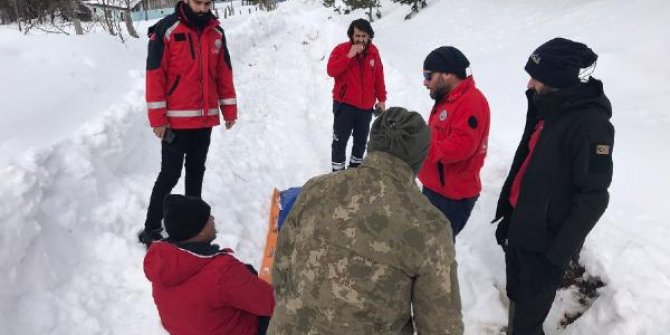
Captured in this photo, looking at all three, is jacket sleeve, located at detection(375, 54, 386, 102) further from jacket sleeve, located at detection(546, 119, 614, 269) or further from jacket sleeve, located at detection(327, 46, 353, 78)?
jacket sleeve, located at detection(546, 119, 614, 269)

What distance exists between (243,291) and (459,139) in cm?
166

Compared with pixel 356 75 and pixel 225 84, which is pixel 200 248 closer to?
pixel 225 84

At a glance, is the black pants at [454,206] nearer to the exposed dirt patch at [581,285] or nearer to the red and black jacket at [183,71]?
the exposed dirt patch at [581,285]

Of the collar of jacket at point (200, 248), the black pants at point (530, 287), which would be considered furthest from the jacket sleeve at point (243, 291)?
the black pants at point (530, 287)

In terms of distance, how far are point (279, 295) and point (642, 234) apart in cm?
335

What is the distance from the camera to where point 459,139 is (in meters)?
2.97

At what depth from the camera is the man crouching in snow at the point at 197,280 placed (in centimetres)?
213

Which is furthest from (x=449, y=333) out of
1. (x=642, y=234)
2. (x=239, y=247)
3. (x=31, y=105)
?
(x=31, y=105)

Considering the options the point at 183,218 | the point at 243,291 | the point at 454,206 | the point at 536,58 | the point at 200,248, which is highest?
the point at 536,58

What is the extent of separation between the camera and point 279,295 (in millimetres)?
1926

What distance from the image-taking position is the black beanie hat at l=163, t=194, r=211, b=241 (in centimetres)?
226

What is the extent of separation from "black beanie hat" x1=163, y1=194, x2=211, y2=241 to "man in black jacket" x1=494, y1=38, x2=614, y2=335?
1.82 m

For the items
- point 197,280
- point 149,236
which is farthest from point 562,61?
point 149,236

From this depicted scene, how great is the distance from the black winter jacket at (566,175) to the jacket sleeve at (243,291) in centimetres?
152
